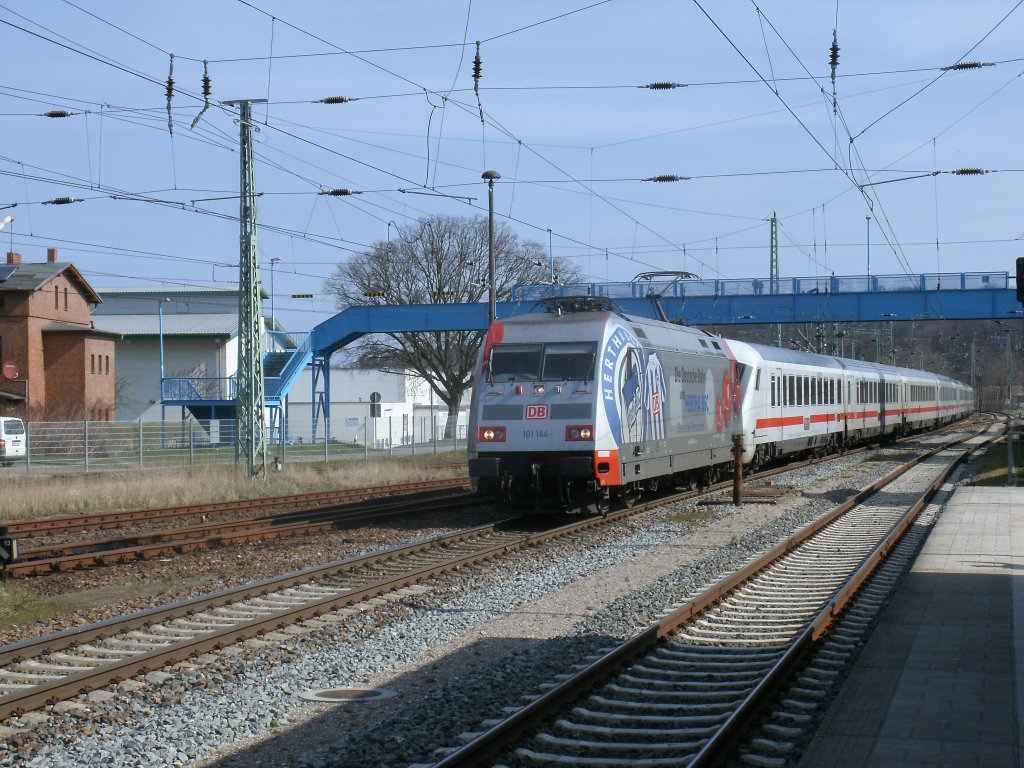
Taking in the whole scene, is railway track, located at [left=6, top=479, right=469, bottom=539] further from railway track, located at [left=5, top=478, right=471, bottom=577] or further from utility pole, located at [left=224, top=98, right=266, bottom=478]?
utility pole, located at [left=224, top=98, right=266, bottom=478]

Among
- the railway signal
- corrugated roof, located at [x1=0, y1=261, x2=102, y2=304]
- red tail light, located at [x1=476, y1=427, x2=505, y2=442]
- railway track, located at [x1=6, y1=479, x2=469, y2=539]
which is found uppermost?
corrugated roof, located at [x1=0, y1=261, x2=102, y2=304]

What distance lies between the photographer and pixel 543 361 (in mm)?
17281

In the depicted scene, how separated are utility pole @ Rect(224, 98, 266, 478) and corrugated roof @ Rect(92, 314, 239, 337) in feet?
125

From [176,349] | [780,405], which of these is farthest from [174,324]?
[780,405]

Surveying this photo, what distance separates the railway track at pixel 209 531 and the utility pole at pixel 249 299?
2.40 meters

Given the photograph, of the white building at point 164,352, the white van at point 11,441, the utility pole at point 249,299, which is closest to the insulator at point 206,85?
the utility pole at point 249,299

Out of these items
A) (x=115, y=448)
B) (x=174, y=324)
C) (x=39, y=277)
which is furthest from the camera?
(x=174, y=324)

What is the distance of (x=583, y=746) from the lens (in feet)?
21.3

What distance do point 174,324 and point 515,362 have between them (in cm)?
5024

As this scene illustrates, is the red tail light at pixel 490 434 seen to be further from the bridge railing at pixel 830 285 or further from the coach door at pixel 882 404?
the coach door at pixel 882 404

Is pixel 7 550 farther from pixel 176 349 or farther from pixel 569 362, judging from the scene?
pixel 176 349

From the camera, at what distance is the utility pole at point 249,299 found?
2397 centimetres

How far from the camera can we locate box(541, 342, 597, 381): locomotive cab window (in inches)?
666

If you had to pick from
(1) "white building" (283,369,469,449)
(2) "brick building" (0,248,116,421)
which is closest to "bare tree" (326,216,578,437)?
(1) "white building" (283,369,469,449)
